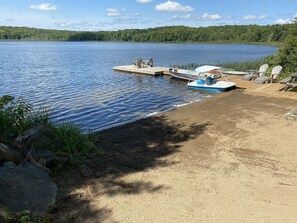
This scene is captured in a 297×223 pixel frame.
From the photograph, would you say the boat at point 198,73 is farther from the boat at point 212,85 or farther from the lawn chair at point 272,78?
the lawn chair at point 272,78

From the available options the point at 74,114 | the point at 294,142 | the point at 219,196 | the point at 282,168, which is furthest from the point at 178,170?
the point at 74,114

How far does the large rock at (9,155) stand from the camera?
4.80m

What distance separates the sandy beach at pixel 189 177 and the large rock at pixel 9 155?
0.83 metres

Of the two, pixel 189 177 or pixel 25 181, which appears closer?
pixel 25 181

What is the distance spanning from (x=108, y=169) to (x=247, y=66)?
74.3 ft

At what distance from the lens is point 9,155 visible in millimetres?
4918

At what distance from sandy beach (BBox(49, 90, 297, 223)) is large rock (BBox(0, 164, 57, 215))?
179mm

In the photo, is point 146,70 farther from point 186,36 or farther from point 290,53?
point 186,36

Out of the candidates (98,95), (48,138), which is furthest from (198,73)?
(48,138)

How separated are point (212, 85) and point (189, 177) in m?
12.1

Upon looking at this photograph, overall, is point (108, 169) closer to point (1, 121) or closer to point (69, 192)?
point (69, 192)

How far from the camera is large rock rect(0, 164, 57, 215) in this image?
3.90m

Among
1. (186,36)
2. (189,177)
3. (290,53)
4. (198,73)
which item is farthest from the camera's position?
(186,36)

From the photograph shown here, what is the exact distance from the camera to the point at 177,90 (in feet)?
59.6
